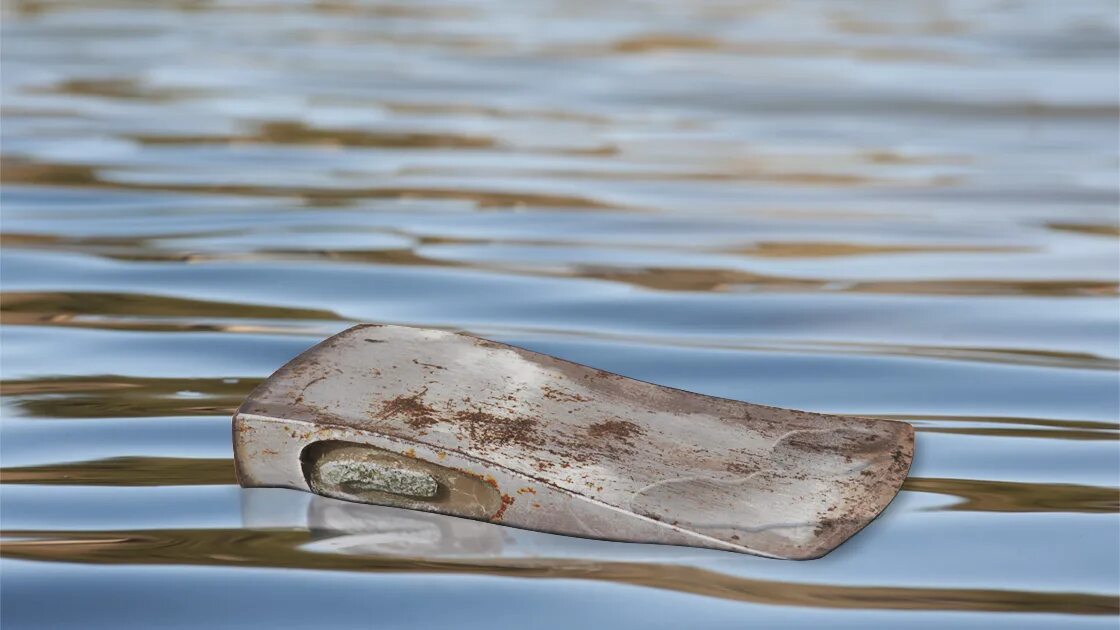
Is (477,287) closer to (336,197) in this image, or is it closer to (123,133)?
(336,197)

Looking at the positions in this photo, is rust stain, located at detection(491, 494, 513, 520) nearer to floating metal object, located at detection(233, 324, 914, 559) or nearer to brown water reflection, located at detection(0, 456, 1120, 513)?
floating metal object, located at detection(233, 324, 914, 559)

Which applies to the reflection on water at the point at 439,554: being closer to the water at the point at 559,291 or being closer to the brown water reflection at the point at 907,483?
the water at the point at 559,291

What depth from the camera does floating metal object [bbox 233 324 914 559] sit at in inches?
68.5

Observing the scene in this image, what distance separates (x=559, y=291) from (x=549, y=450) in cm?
138

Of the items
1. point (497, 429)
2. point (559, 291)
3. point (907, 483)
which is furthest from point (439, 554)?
point (559, 291)

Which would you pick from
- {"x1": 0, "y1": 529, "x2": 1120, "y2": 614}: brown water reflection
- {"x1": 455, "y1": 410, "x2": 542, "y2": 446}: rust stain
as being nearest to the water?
{"x1": 0, "y1": 529, "x2": 1120, "y2": 614}: brown water reflection

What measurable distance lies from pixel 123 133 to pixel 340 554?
13.0 ft

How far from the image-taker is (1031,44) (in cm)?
880

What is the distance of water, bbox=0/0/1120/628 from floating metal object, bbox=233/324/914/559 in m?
0.04

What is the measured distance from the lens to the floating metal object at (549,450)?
68.5 inches

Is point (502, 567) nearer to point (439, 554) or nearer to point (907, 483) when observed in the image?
point (439, 554)

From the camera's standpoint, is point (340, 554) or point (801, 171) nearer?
point (340, 554)

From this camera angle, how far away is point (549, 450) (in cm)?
182

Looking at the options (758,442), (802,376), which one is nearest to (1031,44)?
(802,376)
